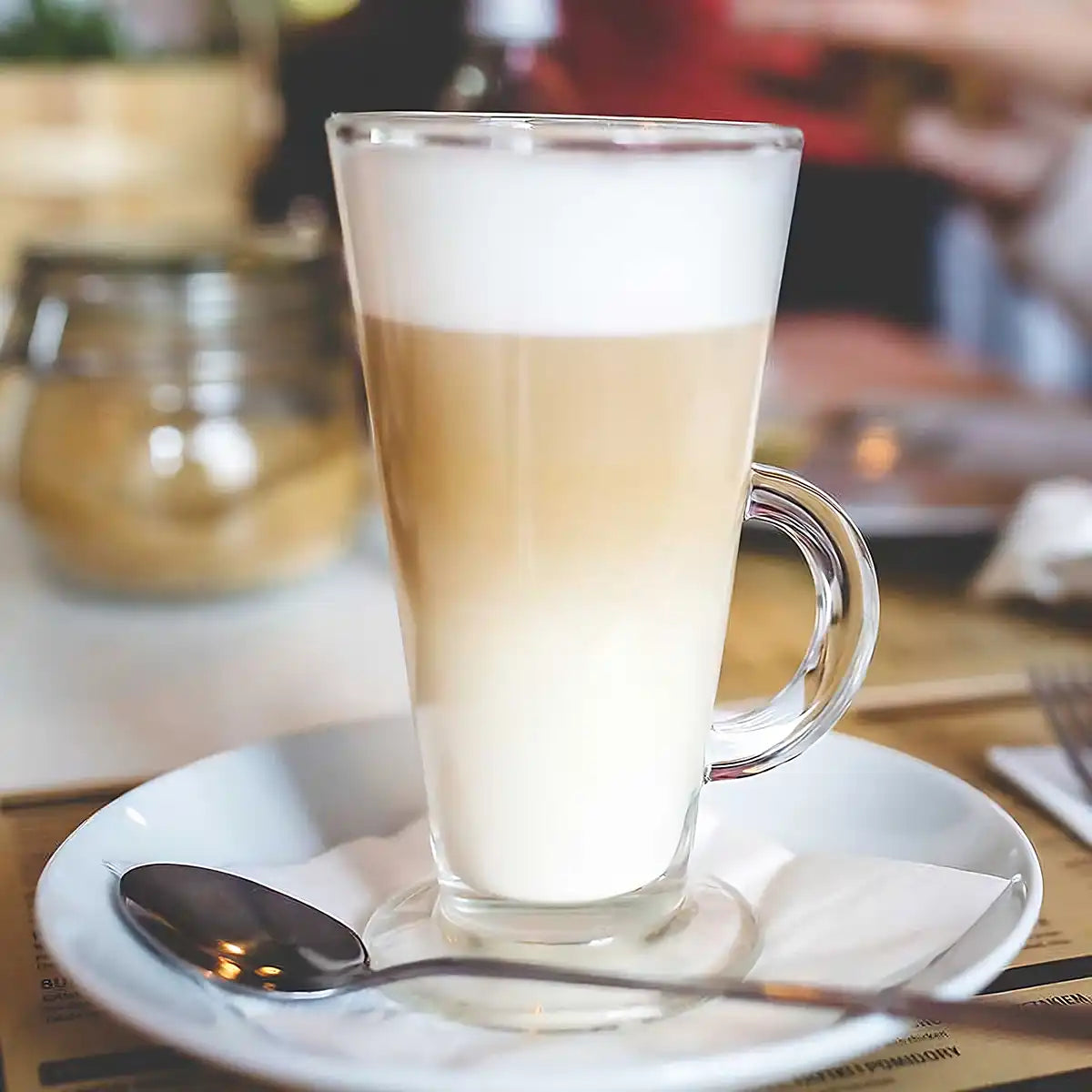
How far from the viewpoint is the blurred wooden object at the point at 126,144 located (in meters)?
1.57

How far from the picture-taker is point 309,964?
0.40 m

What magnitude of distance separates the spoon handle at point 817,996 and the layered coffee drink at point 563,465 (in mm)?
77

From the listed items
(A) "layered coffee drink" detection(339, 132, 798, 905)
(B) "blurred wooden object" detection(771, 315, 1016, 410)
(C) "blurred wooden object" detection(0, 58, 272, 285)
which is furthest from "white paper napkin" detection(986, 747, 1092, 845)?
(C) "blurred wooden object" detection(0, 58, 272, 285)

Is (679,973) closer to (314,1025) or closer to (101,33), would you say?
(314,1025)

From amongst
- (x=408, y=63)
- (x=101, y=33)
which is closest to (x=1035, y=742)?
(x=408, y=63)

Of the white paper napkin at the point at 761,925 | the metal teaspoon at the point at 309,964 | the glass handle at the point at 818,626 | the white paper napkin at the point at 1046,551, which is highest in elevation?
the glass handle at the point at 818,626

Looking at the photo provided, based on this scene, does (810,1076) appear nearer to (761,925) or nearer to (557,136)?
(761,925)

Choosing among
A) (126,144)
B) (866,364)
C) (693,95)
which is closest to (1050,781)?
(866,364)

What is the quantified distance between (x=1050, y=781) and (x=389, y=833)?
29 centimetres

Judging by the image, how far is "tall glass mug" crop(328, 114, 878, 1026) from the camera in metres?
0.39

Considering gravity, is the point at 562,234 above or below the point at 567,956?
above

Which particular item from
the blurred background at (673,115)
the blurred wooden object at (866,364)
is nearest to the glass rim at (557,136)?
the blurred background at (673,115)

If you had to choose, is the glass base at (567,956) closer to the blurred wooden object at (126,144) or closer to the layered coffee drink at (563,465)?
the layered coffee drink at (563,465)

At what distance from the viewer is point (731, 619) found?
861 mm
